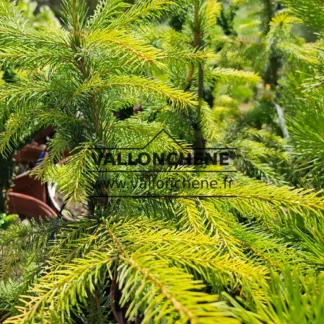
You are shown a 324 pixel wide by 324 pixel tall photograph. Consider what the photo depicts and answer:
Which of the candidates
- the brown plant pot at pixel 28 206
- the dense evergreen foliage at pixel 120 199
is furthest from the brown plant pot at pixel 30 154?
the dense evergreen foliage at pixel 120 199

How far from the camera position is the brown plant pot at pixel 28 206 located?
3.95ft

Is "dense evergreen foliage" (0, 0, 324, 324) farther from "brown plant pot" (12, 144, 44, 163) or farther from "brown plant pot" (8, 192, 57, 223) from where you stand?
"brown plant pot" (12, 144, 44, 163)

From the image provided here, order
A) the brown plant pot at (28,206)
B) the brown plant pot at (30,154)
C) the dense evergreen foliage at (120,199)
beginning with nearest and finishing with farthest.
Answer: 1. the dense evergreen foliage at (120,199)
2. the brown plant pot at (28,206)
3. the brown plant pot at (30,154)

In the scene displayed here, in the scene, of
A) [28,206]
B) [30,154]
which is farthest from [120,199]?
[30,154]

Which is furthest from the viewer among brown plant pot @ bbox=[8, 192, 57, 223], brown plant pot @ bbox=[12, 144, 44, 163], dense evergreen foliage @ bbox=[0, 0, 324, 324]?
brown plant pot @ bbox=[12, 144, 44, 163]

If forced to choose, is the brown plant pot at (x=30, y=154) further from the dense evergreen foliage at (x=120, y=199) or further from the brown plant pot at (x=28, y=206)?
the dense evergreen foliage at (x=120, y=199)

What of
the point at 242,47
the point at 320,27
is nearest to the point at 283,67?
the point at 242,47

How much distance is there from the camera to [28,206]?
123 centimetres

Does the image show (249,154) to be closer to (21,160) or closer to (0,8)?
(0,8)

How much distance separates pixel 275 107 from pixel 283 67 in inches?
6.4

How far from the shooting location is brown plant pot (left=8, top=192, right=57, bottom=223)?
1205mm

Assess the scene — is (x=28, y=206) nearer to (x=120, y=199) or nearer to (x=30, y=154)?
(x=30, y=154)

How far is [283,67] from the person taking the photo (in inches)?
47.1

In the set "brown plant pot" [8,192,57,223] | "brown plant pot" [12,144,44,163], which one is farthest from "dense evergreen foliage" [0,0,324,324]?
"brown plant pot" [12,144,44,163]
